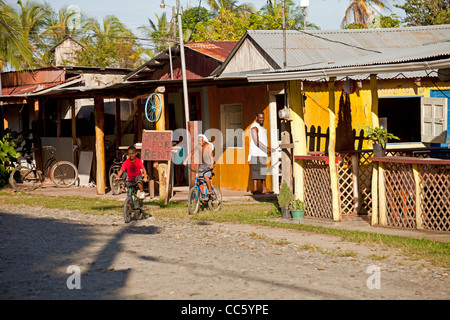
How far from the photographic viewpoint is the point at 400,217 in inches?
444

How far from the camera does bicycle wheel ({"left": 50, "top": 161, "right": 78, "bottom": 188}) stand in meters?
19.8

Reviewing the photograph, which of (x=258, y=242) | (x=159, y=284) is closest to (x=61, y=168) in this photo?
(x=258, y=242)

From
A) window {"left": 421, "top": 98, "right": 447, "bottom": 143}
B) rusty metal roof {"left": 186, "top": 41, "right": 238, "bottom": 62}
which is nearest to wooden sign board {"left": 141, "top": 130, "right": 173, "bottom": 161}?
rusty metal roof {"left": 186, "top": 41, "right": 238, "bottom": 62}

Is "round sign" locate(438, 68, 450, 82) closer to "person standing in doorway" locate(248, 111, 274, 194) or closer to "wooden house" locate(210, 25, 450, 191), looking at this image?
"wooden house" locate(210, 25, 450, 191)

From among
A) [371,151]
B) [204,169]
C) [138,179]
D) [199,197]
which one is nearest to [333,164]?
[371,151]

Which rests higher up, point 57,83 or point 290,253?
point 57,83

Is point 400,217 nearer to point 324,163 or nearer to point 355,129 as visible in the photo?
point 324,163

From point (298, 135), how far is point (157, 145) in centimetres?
407

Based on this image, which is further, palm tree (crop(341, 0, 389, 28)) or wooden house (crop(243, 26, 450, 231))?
palm tree (crop(341, 0, 389, 28))

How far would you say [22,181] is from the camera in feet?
67.7

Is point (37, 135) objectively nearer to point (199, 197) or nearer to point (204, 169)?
point (199, 197)

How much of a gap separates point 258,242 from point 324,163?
2760mm

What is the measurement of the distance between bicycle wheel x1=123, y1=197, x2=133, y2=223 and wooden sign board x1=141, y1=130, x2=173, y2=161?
10.1 feet

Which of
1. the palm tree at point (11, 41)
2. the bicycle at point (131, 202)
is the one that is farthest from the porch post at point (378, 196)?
the palm tree at point (11, 41)
